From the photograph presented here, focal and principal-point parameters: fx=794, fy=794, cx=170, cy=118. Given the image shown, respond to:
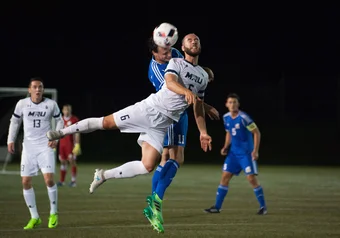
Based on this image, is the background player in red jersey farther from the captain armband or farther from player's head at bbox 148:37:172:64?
player's head at bbox 148:37:172:64

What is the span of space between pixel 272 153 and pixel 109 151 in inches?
297

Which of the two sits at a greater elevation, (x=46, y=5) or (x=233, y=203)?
(x=46, y=5)

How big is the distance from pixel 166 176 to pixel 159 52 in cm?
167

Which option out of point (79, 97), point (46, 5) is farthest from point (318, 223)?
point (46, 5)

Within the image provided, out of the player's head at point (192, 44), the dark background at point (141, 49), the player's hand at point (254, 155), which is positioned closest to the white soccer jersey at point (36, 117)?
the player's head at point (192, 44)

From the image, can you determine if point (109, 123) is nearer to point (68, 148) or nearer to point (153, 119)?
point (153, 119)

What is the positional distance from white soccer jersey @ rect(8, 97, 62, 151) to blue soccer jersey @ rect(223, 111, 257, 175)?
369 cm

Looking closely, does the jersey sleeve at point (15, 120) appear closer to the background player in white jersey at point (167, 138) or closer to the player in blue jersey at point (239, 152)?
the background player in white jersey at point (167, 138)

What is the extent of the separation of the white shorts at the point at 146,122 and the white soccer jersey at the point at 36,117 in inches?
112

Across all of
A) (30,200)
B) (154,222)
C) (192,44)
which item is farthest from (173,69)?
(30,200)

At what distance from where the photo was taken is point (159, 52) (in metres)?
10.7

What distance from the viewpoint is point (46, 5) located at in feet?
140

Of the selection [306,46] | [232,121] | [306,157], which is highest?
[306,46]

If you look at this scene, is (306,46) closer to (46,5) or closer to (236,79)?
(236,79)
